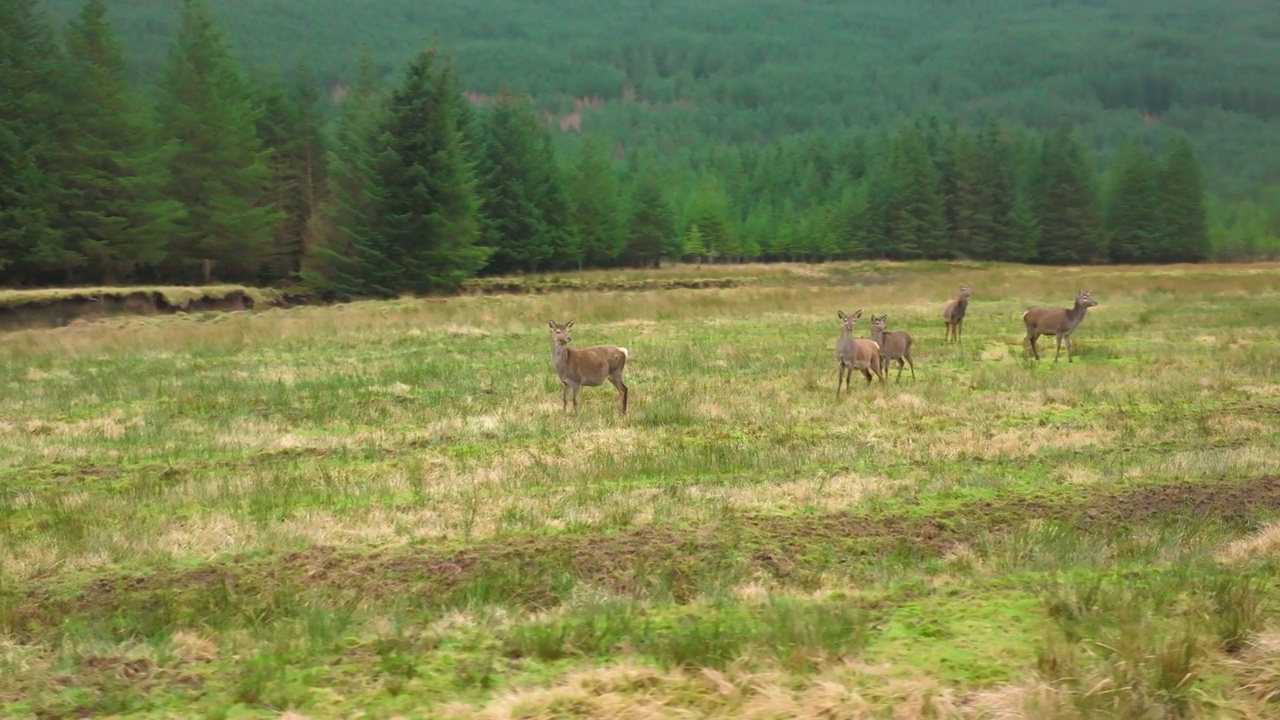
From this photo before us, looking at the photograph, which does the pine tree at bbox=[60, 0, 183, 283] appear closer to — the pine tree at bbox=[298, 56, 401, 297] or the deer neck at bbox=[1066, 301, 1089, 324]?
the pine tree at bbox=[298, 56, 401, 297]

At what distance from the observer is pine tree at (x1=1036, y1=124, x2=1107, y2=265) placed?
349 ft

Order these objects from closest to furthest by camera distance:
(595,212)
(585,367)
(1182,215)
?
(585,367), (595,212), (1182,215)

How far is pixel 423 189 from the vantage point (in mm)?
50938

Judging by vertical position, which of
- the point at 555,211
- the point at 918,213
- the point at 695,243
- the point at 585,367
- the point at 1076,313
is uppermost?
the point at 918,213

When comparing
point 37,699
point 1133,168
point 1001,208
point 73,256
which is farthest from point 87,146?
point 1133,168

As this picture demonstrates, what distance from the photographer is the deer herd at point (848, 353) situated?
1728 cm

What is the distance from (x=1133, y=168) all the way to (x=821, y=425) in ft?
346

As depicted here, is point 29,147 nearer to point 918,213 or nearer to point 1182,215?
point 918,213

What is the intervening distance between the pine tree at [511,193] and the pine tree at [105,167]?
22081mm

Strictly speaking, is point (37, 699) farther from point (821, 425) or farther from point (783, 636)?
point (821, 425)

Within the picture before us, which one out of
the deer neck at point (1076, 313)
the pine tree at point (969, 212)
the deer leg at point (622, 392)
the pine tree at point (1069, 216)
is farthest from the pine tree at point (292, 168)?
the pine tree at point (1069, 216)

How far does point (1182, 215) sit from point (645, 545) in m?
111

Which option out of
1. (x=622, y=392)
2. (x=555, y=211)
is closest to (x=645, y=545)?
(x=622, y=392)

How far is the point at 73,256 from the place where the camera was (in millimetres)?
43938
